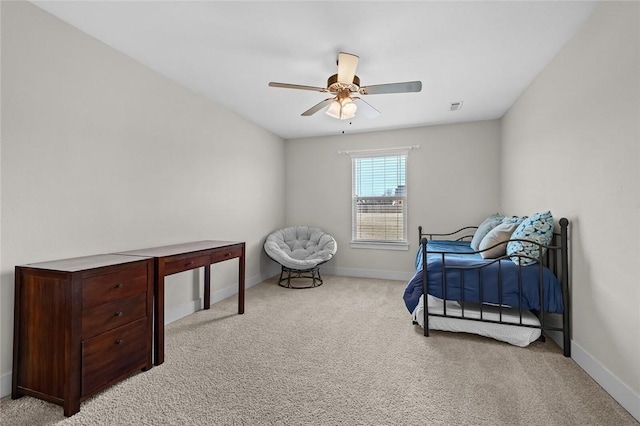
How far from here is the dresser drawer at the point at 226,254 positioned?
277cm

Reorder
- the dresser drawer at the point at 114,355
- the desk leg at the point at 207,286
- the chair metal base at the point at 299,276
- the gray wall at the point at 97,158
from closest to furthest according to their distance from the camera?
the dresser drawer at the point at 114,355 → the gray wall at the point at 97,158 → the desk leg at the point at 207,286 → the chair metal base at the point at 299,276

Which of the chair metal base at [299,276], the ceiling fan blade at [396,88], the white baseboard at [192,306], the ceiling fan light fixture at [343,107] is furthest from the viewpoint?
the chair metal base at [299,276]

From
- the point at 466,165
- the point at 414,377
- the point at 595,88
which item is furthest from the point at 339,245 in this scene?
the point at 595,88

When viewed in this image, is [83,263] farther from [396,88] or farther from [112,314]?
[396,88]

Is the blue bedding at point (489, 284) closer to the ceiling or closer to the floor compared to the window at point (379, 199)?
closer to the floor

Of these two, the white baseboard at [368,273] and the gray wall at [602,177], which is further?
the white baseboard at [368,273]

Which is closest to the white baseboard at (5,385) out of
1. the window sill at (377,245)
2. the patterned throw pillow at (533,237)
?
the patterned throw pillow at (533,237)

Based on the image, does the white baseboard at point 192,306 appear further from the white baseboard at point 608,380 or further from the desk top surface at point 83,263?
the white baseboard at point 608,380

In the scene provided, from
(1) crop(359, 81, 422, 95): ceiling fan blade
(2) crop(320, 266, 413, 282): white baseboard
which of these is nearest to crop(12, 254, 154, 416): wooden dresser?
(1) crop(359, 81, 422, 95): ceiling fan blade

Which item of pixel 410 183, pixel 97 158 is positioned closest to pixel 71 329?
pixel 97 158

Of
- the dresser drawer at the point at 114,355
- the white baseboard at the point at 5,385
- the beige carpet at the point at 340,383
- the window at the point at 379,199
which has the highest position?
the window at the point at 379,199

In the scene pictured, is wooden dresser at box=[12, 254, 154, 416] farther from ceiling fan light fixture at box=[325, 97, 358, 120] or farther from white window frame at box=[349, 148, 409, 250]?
white window frame at box=[349, 148, 409, 250]

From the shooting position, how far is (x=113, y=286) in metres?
1.82

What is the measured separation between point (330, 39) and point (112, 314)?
2.36 meters
